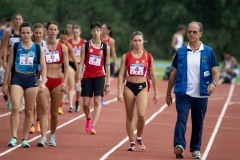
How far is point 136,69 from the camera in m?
14.0

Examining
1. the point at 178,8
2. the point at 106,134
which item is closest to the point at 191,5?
the point at 178,8

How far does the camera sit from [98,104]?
1638 centimetres

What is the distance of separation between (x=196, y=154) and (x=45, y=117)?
2.50 m

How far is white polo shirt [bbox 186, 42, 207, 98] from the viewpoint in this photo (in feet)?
41.9

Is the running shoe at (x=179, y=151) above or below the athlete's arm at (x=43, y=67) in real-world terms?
below

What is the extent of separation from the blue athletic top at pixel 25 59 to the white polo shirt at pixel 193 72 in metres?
2.37

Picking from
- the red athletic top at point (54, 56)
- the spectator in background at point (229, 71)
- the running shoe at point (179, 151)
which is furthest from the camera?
the spectator in background at point (229, 71)

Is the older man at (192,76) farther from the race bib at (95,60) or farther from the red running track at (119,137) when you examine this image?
the race bib at (95,60)

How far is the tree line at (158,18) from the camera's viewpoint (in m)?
59.5

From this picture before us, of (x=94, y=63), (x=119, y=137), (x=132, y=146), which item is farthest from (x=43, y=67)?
(x=94, y=63)

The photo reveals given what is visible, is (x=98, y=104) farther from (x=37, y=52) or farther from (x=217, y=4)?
(x=217, y=4)

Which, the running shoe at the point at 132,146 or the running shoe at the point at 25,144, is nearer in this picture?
the running shoe at the point at 25,144

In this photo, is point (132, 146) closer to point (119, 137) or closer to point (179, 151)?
point (179, 151)

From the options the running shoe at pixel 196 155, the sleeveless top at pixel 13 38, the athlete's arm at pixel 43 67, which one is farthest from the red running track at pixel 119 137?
the sleeveless top at pixel 13 38
